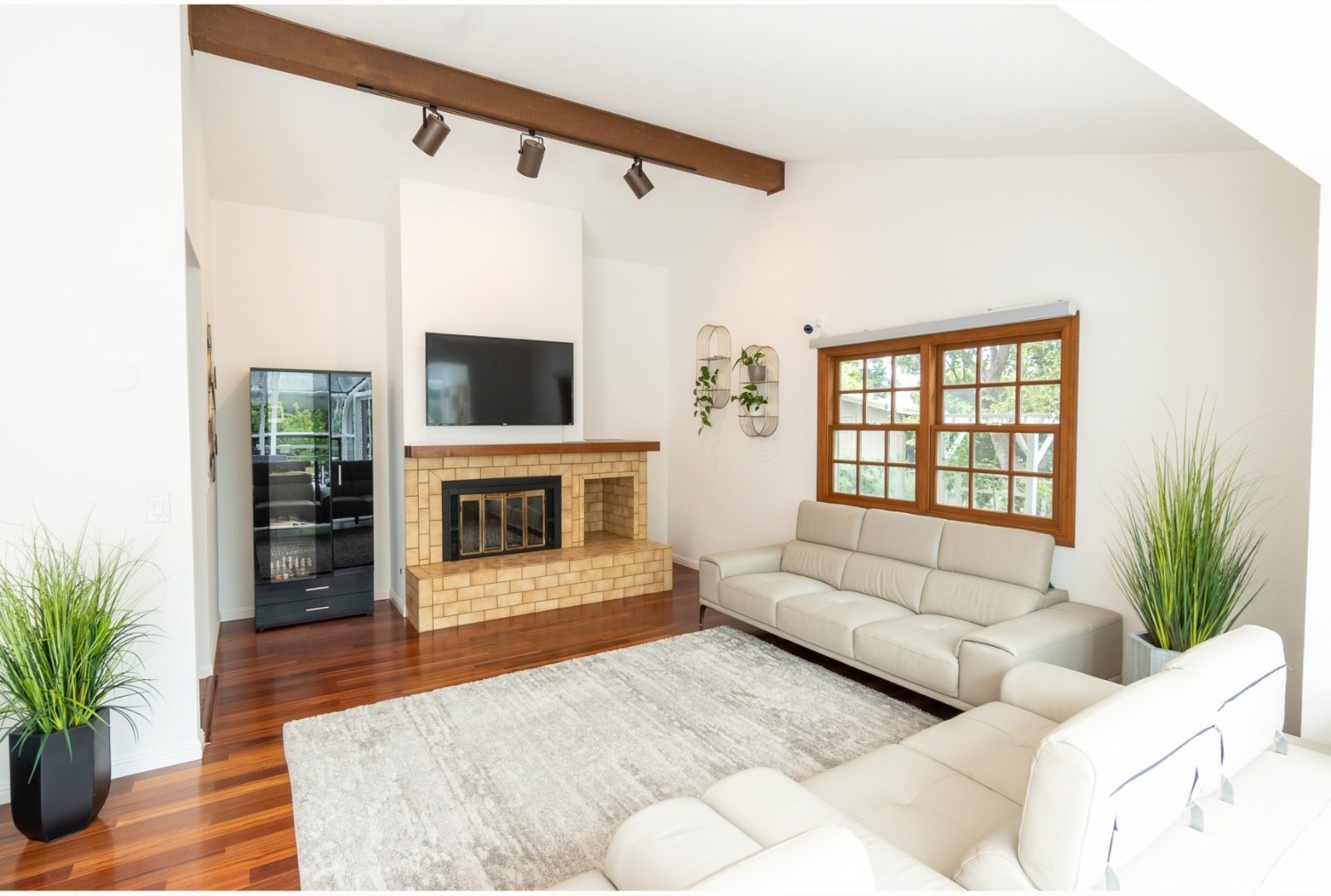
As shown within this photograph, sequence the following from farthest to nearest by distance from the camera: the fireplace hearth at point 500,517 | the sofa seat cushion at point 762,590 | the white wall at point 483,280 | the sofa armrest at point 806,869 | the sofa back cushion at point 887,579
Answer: the fireplace hearth at point 500,517 → the white wall at point 483,280 → the sofa seat cushion at point 762,590 → the sofa back cushion at point 887,579 → the sofa armrest at point 806,869

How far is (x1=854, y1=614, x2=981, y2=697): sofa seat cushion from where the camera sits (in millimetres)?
3066

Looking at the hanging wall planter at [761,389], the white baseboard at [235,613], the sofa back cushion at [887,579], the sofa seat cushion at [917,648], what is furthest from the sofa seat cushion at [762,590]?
the white baseboard at [235,613]

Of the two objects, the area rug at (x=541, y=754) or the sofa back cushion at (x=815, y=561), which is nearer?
the area rug at (x=541, y=754)

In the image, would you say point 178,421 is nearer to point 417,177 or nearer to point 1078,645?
point 417,177

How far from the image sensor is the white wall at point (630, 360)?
Result: 6414 mm

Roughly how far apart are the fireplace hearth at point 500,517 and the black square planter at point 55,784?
277 centimetres

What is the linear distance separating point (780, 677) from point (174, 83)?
3933 mm

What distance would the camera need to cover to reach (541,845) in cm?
227

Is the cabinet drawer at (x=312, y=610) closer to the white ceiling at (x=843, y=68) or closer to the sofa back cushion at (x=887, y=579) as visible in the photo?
the sofa back cushion at (x=887, y=579)

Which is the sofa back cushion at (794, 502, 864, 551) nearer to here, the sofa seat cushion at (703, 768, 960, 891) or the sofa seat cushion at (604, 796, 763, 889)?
the sofa seat cushion at (703, 768, 960, 891)

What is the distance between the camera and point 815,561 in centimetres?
445

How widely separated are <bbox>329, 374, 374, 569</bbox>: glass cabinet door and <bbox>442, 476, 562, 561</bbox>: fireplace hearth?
1.80 ft

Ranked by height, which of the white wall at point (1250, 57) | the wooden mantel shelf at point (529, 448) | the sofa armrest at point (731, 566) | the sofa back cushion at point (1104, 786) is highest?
the white wall at point (1250, 57)

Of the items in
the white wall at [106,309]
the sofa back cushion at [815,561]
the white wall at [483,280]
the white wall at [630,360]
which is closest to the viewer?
the white wall at [106,309]
